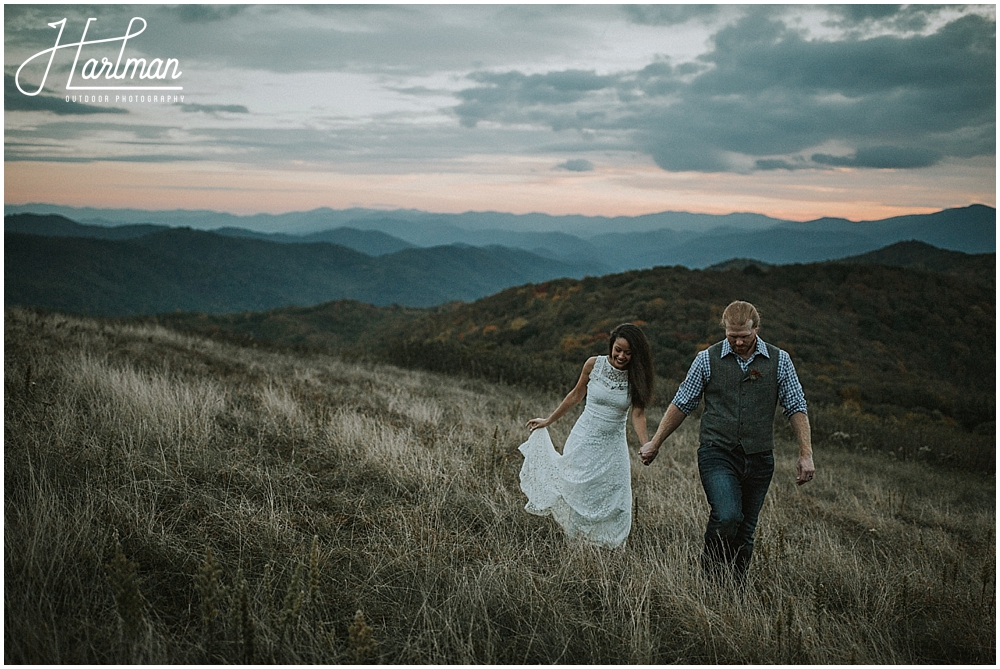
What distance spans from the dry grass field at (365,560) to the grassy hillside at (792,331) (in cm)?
877

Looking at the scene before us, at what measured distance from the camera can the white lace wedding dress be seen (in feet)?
13.3

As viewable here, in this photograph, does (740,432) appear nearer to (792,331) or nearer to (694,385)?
(694,385)

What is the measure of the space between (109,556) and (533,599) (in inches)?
88.3

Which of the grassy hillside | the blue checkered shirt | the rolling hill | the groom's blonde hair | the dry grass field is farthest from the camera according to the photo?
the rolling hill

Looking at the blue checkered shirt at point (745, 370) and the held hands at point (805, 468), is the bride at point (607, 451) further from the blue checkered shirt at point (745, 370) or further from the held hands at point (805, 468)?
the held hands at point (805, 468)

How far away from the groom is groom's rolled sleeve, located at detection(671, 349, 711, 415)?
0.07ft

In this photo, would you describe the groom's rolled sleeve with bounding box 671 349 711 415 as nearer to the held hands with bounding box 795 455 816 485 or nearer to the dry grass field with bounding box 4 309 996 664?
the held hands with bounding box 795 455 816 485

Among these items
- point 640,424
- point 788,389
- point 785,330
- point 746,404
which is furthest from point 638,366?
point 785,330

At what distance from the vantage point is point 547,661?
2.94m

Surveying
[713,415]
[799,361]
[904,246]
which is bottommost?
[799,361]

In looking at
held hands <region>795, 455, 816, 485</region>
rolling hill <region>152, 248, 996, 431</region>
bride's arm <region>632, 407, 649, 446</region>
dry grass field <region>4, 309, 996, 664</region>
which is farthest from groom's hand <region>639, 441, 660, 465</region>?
rolling hill <region>152, 248, 996, 431</region>

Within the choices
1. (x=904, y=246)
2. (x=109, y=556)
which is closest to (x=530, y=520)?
(x=109, y=556)

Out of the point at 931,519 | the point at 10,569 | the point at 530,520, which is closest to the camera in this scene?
the point at 10,569

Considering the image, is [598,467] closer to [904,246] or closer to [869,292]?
[869,292]
